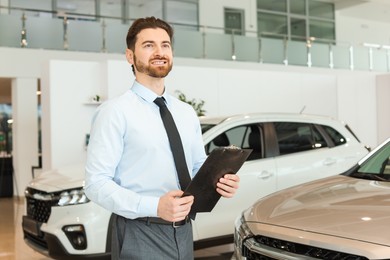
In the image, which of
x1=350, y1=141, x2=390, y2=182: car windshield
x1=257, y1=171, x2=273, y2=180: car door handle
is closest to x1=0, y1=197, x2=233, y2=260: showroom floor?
x1=257, y1=171, x2=273, y2=180: car door handle

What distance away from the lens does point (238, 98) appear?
10.1m

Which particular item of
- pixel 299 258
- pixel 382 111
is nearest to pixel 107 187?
pixel 299 258

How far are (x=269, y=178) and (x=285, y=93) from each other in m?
6.53

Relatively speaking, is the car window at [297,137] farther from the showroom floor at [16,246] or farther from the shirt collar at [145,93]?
the shirt collar at [145,93]

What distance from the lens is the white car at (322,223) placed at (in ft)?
6.15

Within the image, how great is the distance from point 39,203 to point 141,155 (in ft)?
9.44

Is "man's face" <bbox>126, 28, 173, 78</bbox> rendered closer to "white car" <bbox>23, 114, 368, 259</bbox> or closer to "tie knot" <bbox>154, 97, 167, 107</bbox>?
"tie knot" <bbox>154, 97, 167, 107</bbox>

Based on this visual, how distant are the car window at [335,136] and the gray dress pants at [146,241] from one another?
3.54 m

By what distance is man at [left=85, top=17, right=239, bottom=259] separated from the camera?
1.69 meters

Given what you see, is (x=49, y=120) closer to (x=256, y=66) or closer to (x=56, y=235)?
(x=56, y=235)

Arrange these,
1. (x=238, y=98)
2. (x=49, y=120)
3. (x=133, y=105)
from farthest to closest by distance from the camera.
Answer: (x=238, y=98), (x=49, y=120), (x=133, y=105)

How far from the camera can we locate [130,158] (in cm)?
173

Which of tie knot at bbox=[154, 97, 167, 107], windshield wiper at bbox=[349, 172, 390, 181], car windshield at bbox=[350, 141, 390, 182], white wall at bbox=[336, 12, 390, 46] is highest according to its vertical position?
white wall at bbox=[336, 12, 390, 46]

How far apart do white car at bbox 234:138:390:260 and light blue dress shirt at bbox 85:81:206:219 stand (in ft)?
1.94
